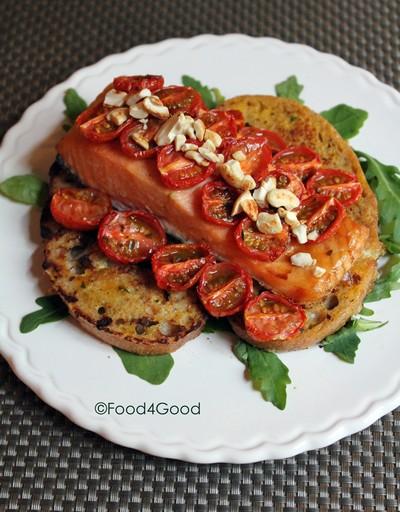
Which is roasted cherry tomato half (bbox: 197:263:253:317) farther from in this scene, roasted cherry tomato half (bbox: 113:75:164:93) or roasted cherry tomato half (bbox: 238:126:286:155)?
roasted cherry tomato half (bbox: 113:75:164:93)

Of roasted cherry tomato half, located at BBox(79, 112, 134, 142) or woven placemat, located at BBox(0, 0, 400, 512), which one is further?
roasted cherry tomato half, located at BBox(79, 112, 134, 142)

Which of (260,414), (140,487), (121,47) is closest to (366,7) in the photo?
(121,47)

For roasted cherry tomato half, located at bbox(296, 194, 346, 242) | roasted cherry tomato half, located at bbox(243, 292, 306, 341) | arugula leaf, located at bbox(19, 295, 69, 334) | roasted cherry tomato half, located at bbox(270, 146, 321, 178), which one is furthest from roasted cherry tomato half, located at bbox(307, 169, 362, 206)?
arugula leaf, located at bbox(19, 295, 69, 334)

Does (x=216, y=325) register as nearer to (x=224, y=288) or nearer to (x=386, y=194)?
(x=224, y=288)

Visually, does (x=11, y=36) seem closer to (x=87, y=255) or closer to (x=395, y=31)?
(x=87, y=255)

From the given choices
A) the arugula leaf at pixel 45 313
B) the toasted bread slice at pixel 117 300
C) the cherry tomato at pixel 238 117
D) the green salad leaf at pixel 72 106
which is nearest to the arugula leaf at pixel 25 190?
the toasted bread slice at pixel 117 300
